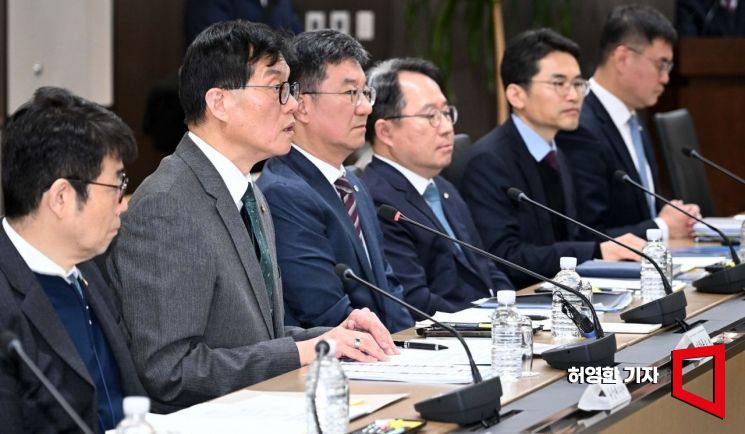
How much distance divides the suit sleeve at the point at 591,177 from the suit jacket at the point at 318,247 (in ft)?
5.34

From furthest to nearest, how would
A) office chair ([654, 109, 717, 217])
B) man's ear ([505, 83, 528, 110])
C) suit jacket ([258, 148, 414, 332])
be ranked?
office chair ([654, 109, 717, 217]) < man's ear ([505, 83, 528, 110]) < suit jacket ([258, 148, 414, 332])

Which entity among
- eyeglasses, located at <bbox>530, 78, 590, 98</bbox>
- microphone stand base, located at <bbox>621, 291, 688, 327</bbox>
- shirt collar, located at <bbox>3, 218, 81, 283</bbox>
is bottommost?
microphone stand base, located at <bbox>621, 291, 688, 327</bbox>

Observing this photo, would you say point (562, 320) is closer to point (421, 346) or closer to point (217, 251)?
point (421, 346)

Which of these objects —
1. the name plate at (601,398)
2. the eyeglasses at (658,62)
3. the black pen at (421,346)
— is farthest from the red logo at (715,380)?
the eyeglasses at (658,62)

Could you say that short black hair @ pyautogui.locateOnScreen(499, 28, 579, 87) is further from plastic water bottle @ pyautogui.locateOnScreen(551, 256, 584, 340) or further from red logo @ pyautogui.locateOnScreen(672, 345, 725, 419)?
red logo @ pyautogui.locateOnScreen(672, 345, 725, 419)

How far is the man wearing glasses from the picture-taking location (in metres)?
3.19

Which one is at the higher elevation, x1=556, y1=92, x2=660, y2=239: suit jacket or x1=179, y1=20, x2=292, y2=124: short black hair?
x1=179, y1=20, x2=292, y2=124: short black hair

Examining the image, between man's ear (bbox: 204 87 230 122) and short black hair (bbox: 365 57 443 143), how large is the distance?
1136mm

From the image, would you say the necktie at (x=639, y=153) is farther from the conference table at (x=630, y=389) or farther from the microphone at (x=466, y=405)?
the microphone at (x=466, y=405)

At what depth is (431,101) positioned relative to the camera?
3990 millimetres

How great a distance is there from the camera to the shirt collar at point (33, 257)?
92.0 inches

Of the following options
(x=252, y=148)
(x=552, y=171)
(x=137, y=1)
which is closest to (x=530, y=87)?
(x=552, y=171)

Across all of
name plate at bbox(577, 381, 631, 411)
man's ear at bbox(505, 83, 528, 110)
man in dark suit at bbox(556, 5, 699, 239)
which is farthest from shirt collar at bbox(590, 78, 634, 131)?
name plate at bbox(577, 381, 631, 411)

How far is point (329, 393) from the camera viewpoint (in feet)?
6.71
